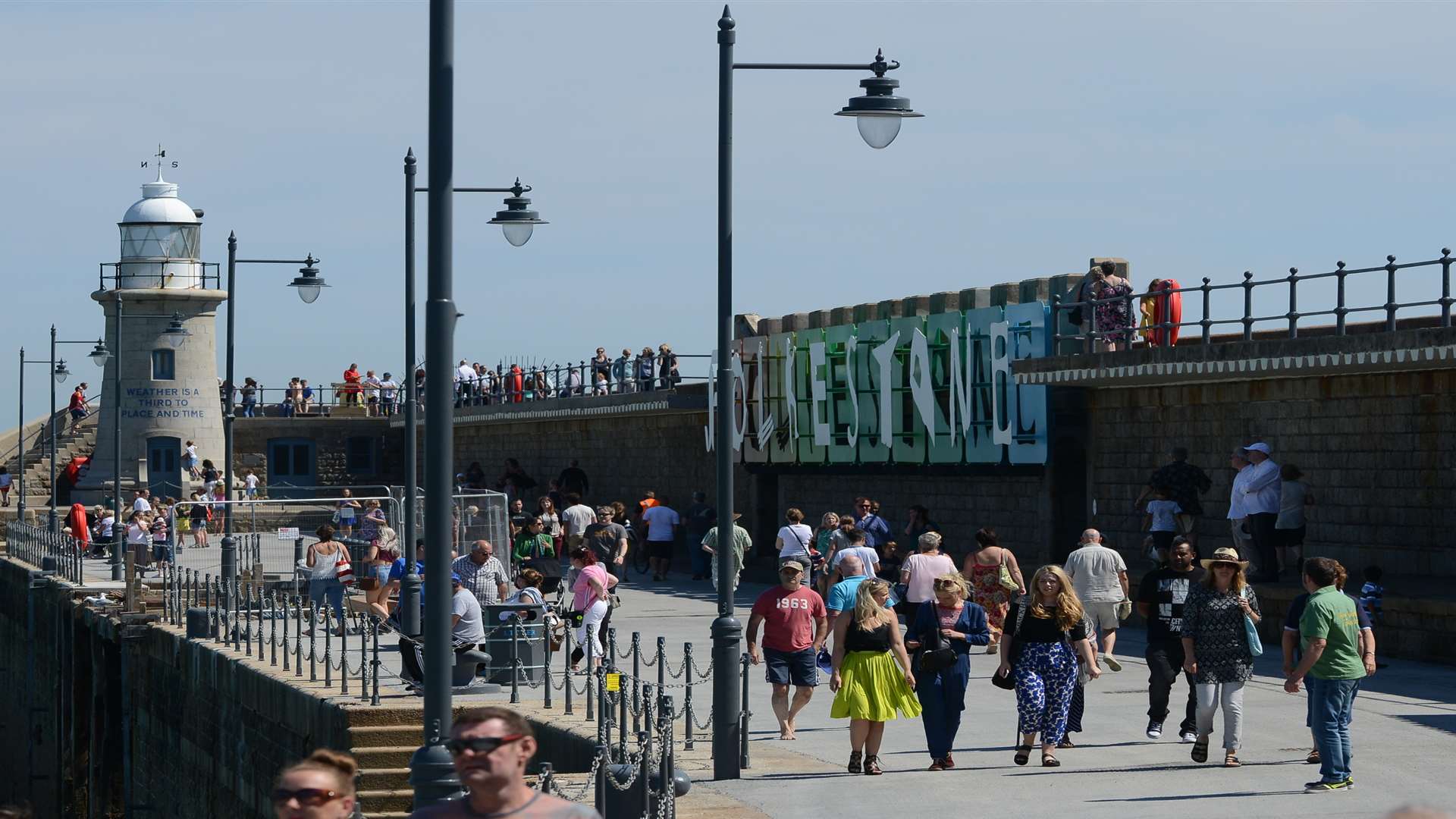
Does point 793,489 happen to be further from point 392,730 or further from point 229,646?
point 392,730

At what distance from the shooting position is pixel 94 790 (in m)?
31.0

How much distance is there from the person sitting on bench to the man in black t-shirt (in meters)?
6.38

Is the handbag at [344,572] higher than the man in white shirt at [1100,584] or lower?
lower

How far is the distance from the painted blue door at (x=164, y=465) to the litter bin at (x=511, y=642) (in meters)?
41.0

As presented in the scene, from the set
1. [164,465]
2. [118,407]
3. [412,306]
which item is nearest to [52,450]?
[164,465]

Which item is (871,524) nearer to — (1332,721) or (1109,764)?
(1109,764)

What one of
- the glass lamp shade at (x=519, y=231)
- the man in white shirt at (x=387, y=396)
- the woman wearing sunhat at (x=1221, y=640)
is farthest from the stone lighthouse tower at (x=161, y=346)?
the woman wearing sunhat at (x=1221, y=640)

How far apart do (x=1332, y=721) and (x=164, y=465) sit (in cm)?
5104

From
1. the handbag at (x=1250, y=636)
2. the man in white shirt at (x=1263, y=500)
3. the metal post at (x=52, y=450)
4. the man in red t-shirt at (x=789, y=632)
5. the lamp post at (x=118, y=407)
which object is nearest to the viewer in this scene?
the handbag at (x=1250, y=636)

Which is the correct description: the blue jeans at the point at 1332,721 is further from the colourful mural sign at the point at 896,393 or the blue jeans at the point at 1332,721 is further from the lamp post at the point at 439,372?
the colourful mural sign at the point at 896,393

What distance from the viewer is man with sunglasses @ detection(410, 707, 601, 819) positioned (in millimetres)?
6074

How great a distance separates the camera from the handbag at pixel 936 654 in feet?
46.1

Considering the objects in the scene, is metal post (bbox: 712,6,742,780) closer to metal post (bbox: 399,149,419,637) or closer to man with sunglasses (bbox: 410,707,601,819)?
metal post (bbox: 399,149,419,637)

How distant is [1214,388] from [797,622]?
11.4m
